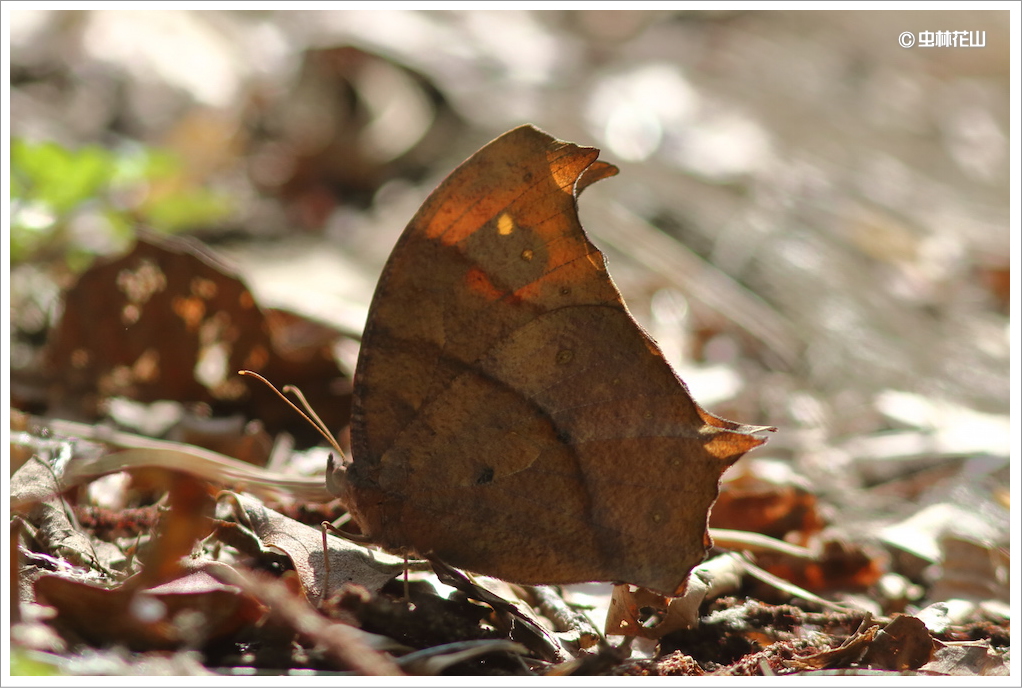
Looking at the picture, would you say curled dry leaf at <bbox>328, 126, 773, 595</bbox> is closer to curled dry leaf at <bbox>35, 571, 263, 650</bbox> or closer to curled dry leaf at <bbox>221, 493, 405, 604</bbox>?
curled dry leaf at <bbox>221, 493, 405, 604</bbox>

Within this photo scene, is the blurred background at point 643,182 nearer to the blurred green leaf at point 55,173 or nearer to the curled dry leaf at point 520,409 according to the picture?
the blurred green leaf at point 55,173

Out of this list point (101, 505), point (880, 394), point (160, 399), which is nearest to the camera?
point (101, 505)

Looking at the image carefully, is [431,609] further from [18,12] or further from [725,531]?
[18,12]

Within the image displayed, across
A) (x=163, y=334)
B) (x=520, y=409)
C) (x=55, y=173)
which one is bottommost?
(x=520, y=409)

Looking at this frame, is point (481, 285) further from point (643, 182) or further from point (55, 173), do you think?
point (643, 182)

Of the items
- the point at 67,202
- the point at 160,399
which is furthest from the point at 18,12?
the point at 160,399

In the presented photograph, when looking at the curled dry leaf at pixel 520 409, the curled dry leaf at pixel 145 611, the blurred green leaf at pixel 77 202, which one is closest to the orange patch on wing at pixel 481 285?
the curled dry leaf at pixel 520 409

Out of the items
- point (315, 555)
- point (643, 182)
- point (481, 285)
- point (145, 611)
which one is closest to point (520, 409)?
point (481, 285)
